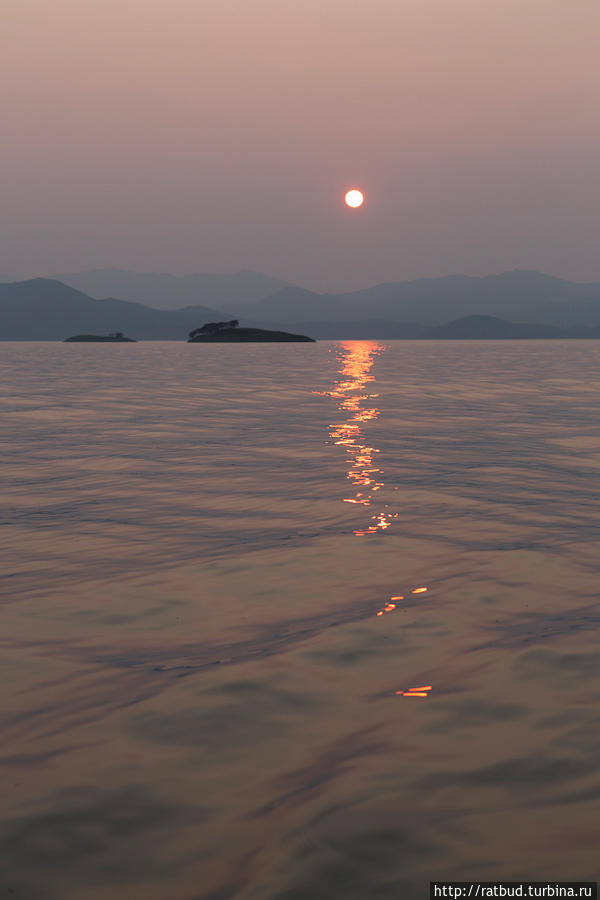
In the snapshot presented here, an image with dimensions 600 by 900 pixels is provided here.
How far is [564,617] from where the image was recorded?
31.6 ft

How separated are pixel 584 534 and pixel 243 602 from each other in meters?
6.85

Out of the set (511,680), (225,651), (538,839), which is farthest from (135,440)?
(538,839)

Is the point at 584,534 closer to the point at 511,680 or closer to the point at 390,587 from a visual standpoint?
the point at 390,587

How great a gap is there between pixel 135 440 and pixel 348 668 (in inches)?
817

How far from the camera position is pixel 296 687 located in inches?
301

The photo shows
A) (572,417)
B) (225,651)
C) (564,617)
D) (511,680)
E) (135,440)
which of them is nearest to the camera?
(511,680)

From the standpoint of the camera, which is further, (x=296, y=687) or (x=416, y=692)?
(x=296, y=687)

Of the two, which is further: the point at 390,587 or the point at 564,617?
the point at 390,587

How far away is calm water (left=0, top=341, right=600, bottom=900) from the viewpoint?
5.03 metres

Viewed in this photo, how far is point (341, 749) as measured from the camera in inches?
251

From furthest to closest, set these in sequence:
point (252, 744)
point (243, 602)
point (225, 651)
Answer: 1. point (243, 602)
2. point (225, 651)
3. point (252, 744)

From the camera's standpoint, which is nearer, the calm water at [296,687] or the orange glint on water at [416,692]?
the calm water at [296,687]

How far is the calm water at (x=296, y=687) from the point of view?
198 inches

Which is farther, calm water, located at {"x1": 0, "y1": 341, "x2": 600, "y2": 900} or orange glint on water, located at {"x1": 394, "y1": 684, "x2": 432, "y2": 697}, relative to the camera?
orange glint on water, located at {"x1": 394, "y1": 684, "x2": 432, "y2": 697}
